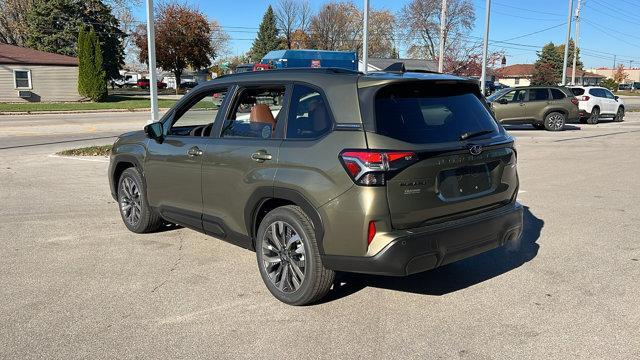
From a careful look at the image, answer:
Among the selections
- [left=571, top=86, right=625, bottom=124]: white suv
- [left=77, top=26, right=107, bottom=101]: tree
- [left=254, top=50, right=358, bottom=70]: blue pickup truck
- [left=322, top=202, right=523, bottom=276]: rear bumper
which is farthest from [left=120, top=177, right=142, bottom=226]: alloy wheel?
[left=77, top=26, right=107, bottom=101]: tree

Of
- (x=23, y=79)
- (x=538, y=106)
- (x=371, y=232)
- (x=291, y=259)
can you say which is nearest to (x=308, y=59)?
(x=538, y=106)

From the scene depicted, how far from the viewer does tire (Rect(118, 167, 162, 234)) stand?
19.3 ft

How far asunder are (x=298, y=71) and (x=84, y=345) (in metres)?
2.48

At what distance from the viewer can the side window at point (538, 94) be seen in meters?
19.9

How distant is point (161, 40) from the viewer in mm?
53438

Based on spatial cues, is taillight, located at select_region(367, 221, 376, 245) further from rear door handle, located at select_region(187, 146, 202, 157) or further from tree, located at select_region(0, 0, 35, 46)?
tree, located at select_region(0, 0, 35, 46)

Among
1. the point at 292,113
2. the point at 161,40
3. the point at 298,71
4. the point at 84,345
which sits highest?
the point at 161,40

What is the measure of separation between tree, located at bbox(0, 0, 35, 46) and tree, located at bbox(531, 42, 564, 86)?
202ft

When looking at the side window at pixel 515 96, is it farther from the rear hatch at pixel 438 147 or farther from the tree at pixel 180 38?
the tree at pixel 180 38

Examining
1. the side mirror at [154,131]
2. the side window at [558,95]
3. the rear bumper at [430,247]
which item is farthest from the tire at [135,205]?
the side window at [558,95]

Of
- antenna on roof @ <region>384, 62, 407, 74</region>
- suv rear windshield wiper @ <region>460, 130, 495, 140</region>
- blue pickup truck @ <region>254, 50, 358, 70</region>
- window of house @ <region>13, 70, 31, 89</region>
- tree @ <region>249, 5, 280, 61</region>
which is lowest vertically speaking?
suv rear windshield wiper @ <region>460, 130, 495, 140</region>

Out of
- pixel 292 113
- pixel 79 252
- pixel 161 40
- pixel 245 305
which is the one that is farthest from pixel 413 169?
pixel 161 40

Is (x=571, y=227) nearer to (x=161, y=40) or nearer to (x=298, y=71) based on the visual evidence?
(x=298, y=71)

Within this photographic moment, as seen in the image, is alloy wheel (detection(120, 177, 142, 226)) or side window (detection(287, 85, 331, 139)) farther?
alloy wheel (detection(120, 177, 142, 226))
